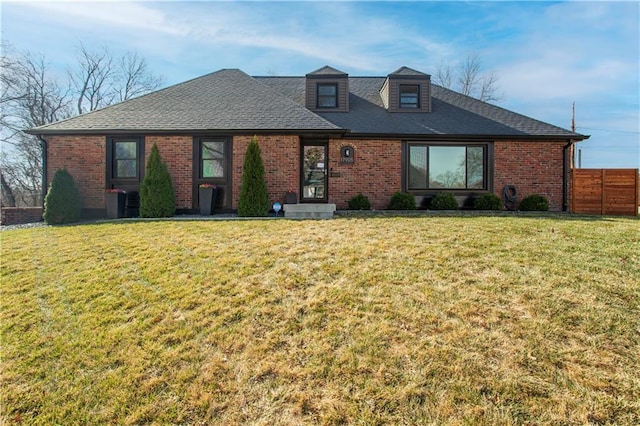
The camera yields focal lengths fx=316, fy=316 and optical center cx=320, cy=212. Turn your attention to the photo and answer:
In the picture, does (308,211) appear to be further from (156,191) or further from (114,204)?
(114,204)

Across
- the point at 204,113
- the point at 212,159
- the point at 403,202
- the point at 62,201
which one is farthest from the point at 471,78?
the point at 62,201

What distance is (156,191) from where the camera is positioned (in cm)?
933

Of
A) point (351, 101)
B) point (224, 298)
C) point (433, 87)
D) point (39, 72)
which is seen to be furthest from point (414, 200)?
point (39, 72)

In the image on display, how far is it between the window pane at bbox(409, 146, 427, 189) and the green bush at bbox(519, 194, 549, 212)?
327 cm

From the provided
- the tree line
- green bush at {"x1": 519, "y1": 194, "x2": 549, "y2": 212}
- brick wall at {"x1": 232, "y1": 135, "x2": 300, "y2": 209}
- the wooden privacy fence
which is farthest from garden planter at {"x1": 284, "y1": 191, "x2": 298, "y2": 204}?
the tree line

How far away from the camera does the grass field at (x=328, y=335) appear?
2289 millimetres

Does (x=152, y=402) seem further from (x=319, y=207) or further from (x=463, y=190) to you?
(x=463, y=190)

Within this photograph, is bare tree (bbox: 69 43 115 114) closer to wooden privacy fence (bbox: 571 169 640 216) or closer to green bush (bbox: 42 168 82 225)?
green bush (bbox: 42 168 82 225)

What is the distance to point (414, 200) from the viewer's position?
10.5m

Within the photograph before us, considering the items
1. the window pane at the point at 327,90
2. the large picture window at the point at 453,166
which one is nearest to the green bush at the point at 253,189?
the window pane at the point at 327,90

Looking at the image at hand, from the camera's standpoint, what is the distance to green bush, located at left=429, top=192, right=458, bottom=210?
1038 cm

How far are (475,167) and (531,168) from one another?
6.16 feet

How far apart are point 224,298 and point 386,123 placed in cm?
953

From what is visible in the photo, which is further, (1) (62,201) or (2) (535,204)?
(2) (535,204)
